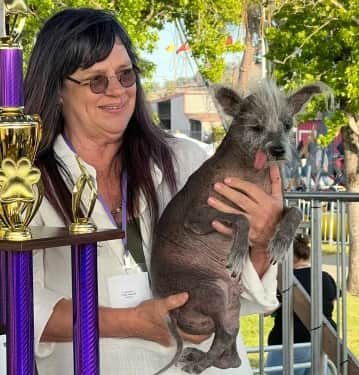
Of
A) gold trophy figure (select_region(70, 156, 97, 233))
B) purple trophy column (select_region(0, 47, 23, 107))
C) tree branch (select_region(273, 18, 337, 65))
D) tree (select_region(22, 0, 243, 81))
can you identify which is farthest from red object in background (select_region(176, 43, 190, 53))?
purple trophy column (select_region(0, 47, 23, 107))

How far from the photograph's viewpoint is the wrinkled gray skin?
2084 mm

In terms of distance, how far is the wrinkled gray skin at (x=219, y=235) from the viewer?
6.84ft

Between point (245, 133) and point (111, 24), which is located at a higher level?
point (111, 24)

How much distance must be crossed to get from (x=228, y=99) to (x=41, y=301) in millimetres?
720

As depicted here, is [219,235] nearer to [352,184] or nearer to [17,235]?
[17,235]

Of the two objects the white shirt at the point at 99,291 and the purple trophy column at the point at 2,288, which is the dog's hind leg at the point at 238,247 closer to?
the white shirt at the point at 99,291

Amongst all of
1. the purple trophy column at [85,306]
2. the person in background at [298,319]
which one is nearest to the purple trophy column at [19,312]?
the purple trophy column at [85,306]

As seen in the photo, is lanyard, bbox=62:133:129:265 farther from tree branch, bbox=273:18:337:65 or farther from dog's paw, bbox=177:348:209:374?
tree branch, bbox=273:18:337:65

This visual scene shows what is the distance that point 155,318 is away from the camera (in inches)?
78.9

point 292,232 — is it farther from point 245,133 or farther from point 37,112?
point 37,112

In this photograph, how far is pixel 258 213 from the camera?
211cm

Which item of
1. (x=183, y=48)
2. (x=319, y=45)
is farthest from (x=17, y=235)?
(x=183, y=48)

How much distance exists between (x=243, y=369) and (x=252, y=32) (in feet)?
28.2

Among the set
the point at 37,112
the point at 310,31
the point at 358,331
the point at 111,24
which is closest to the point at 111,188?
the point at 37,112
